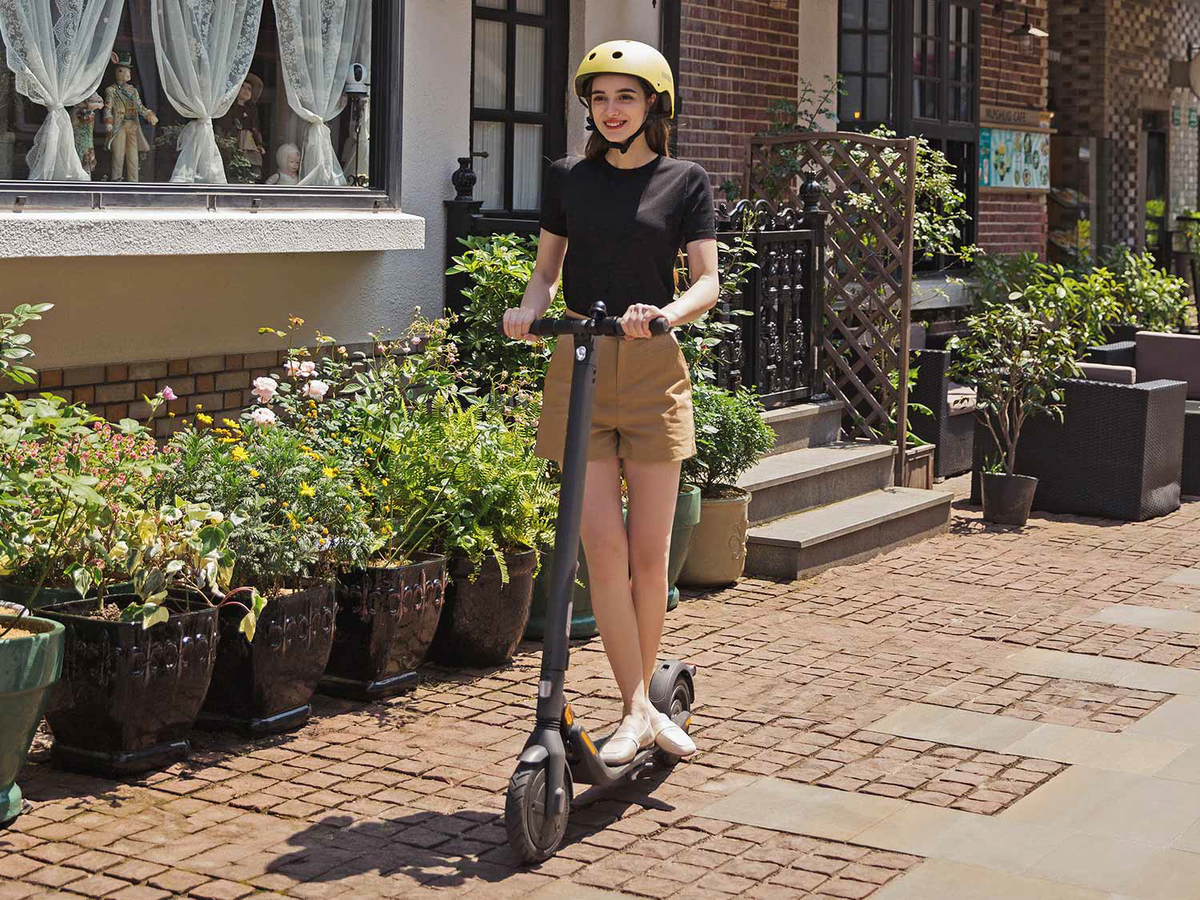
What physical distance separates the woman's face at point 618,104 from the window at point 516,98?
4.49 m

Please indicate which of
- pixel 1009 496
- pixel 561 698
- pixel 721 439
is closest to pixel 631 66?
pixel 561 698

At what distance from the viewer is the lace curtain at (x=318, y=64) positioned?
22.9 feet

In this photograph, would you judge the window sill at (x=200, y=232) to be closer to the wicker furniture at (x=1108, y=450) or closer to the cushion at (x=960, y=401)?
the wicker furniture at (x=1108, y=450)

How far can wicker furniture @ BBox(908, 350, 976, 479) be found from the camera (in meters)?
10.0

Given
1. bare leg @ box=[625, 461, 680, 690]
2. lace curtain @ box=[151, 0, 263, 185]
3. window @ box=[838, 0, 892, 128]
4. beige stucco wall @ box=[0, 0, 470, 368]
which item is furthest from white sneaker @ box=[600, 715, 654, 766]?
window @ box=[838, 0, 892, 128]

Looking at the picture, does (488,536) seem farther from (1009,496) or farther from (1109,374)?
(1109,374)

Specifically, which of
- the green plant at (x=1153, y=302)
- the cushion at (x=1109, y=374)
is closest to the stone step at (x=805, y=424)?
the cushion at (x=1109, y=374)

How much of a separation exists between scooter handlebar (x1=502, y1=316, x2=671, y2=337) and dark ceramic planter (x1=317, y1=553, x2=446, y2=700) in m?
1.33

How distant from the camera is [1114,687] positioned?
5789 millimetres

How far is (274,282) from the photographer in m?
7.10

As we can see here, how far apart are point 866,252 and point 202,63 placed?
13.4ft

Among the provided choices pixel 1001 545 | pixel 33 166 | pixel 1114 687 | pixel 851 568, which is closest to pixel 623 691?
pixel 1114 687

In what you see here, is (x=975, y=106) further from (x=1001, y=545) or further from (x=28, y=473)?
(x=28, y=473)

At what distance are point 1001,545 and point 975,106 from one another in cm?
597
